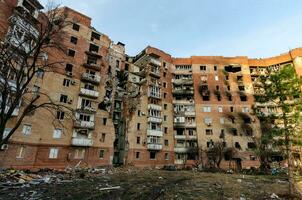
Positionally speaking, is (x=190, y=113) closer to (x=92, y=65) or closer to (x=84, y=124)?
(x=92, y=65)

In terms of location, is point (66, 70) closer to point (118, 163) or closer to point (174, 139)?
point (118, 163)

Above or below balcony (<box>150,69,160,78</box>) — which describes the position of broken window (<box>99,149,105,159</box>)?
below

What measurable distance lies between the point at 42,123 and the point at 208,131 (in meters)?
34.4

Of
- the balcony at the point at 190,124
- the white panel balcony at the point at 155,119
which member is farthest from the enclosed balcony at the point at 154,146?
the balcony at the point at 190,124

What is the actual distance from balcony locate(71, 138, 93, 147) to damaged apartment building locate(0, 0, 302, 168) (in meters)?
0.16

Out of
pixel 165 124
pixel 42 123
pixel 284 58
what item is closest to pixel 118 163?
pixel 165 124

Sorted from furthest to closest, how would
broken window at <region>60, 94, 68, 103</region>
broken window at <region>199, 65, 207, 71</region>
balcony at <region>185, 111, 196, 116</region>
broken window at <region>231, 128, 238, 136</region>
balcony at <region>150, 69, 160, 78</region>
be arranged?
1. broken window at <region>199, 65, 207, 71</region>
2. balcony at <region>185, 111, 196, 116</region>
3. balcony at <region>150, 69, 160, 78</region>
4. broken window at <region>231, 128, 238, 136</region>
5. broken window at <region>60, 94, 68, 103</region>

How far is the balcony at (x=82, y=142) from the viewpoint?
30.9 metres

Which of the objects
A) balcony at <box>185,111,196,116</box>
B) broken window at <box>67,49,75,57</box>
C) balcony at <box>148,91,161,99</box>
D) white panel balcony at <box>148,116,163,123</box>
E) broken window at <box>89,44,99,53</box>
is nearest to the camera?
broken window at <box>67,49,75,57</box>

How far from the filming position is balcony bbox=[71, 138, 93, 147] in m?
A: 30.9

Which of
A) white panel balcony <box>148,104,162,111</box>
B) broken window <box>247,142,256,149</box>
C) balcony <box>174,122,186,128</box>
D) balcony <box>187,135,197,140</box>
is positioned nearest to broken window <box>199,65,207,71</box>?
balcony <box>174,122,186,128</box>

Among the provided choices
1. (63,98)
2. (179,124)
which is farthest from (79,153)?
(179,124)

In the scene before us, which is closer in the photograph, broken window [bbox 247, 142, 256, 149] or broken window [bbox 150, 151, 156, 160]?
broken window [bbox 150, 151, 156, 160]

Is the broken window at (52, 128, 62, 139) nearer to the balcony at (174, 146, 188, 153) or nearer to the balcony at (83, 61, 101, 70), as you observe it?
the balcony at (83, 61, 101, 70)
